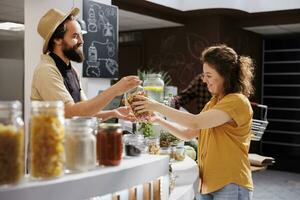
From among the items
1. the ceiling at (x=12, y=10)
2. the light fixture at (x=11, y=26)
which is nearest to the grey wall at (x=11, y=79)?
the light fixture at (x=11, y=26)

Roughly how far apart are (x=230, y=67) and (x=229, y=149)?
0.45 m

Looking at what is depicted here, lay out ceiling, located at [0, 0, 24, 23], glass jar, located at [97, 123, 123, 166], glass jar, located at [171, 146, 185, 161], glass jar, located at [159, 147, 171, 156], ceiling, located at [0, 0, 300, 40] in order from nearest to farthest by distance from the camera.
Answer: glass jar, located at [97, 123, 123, 166]
glass jar, located at [159, 147, 171, 156]
glass jar, located at [171, 146, 185, 161]
ceiling, located at [0, 0, 24, 23]
ceiling, located at [0, 0, 300, 40]

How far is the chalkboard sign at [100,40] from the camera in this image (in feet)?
17.6

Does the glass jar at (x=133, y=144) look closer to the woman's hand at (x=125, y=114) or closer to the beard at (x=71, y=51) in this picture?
the woman's hand at (x=125, y=114)

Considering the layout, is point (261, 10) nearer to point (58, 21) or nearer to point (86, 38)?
point (86, 38)

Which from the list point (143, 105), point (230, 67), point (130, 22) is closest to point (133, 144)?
point (143, 105)

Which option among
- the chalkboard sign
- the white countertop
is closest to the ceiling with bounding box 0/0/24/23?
the chalkboard sign

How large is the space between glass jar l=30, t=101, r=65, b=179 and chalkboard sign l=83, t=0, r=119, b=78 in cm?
393

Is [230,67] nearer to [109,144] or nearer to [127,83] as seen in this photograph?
[127,83]

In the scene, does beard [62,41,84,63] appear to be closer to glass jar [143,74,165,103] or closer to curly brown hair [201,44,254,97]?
glass jar [143,74,165,103]

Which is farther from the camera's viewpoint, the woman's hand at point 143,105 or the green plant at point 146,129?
the green plant at point 146,129

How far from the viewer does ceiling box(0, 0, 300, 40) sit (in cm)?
646

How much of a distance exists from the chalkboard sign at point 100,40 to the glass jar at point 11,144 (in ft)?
13.1

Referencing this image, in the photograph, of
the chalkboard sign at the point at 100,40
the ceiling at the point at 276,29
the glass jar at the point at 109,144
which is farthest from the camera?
the ceiling at the point at 276,29
